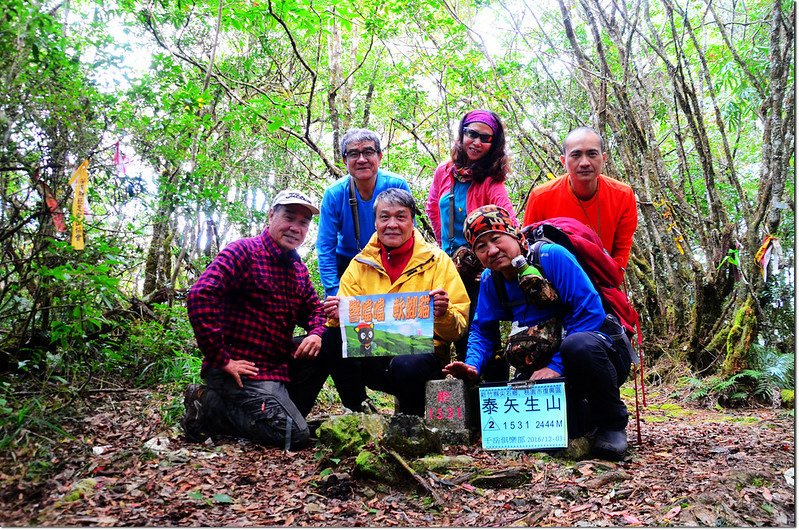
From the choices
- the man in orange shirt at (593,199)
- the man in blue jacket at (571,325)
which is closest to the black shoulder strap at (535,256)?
the man in blue jacket at (571,325)

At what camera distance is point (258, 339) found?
12.6 ft

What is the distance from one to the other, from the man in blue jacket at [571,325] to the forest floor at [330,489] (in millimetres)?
316

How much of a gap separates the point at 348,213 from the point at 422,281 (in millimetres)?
934

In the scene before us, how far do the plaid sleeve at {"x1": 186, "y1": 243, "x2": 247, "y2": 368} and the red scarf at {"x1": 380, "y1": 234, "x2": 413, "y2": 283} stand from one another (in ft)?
3.23

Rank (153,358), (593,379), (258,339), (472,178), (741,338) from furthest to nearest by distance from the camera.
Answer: (741,338), (153,358), (472,178), (258,339), (593,379)

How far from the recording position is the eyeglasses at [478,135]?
13.9 ft

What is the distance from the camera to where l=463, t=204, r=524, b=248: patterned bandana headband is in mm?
3527

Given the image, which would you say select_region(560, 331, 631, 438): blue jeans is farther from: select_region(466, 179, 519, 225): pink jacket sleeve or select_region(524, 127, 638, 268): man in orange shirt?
select_region(466, 179, 519, 225): pink jacket sleeve

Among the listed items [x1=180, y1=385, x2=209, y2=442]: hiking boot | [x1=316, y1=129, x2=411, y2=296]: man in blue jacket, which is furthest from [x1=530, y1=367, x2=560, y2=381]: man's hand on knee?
[x1=180, y1=385, x2=209, y2=442]: hiking boot

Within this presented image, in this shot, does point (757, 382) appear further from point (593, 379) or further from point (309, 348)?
point (309, 348)

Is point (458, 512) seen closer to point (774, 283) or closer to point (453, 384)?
point (453, 384)

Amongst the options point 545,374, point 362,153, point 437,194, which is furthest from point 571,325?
point 362,153

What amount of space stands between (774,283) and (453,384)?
505 cm

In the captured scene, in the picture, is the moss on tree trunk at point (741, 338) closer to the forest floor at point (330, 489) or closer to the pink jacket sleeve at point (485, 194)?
the forest floor at point (330, 489)
